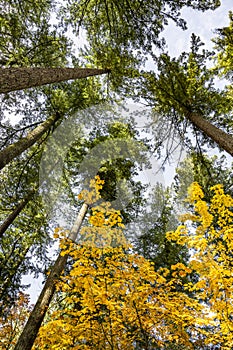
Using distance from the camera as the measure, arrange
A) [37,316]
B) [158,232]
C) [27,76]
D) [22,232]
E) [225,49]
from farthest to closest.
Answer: [158,232] → [22,232] → [225,49] → [37,316] → [27,76]

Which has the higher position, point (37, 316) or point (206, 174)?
point (206, 174)

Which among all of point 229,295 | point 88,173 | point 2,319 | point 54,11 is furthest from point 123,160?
point 2,319

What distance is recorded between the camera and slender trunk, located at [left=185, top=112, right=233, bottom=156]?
4738mm

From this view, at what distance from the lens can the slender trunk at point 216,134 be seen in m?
4.74

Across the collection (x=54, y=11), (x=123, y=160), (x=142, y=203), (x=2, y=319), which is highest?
(x=54, y=11)

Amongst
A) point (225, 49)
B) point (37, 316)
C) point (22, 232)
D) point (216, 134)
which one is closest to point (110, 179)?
point (22, 232)

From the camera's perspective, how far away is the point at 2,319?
7.75m

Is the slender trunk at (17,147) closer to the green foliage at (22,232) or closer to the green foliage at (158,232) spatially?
the green foliage at (22,232)

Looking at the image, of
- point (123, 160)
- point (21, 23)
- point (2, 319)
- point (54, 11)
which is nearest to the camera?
point (21, 23)

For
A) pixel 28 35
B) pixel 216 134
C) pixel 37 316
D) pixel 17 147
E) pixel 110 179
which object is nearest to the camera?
pixel 37 316

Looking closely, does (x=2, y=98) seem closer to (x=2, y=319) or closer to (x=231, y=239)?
(x=2, y=319)

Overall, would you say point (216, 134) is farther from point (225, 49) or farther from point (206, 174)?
point (225, 49)

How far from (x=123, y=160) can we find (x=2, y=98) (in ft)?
15.3

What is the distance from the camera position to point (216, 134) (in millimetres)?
5137
